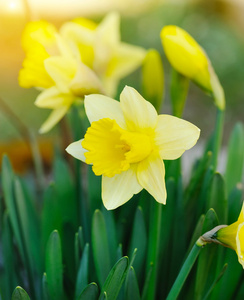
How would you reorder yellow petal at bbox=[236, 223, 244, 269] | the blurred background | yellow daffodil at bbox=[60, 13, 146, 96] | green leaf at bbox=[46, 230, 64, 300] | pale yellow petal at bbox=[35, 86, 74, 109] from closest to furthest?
yellow petal at bbox=[236, 223, 244, 269], green leaf at bbox=[46, 230, 64, 300], pale yellow petal at bbox=[35, 86, 74, 109], yellow daffodil at bbox=[60, 13, 146, 96], the blurred background

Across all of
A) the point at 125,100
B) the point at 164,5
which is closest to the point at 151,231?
→ the point at 125,100

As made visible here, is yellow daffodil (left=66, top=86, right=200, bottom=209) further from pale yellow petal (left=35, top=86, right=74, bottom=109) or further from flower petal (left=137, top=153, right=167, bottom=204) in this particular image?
pale yellow petal (left=35, top=86, right=74, bottom=109)

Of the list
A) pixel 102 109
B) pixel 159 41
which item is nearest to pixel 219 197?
pixel 102 109

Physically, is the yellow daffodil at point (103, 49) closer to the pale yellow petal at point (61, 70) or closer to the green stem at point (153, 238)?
the pale yellow petal at point (61, 70)

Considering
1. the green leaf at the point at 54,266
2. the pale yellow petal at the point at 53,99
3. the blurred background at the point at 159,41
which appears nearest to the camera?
the green leaf at the point at 54,266

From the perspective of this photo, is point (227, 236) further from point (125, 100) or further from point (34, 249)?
point (34, 249)

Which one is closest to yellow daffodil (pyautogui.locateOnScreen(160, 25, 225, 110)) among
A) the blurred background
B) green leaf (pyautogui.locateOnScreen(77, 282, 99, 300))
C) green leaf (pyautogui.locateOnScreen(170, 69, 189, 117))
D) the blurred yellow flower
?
green leaf (pyautogui.locateOnScreen(170, 69, 189, 117))

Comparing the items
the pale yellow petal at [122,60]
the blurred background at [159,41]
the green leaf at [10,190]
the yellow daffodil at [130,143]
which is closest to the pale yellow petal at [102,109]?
the yellow daffodil at [130,143]
